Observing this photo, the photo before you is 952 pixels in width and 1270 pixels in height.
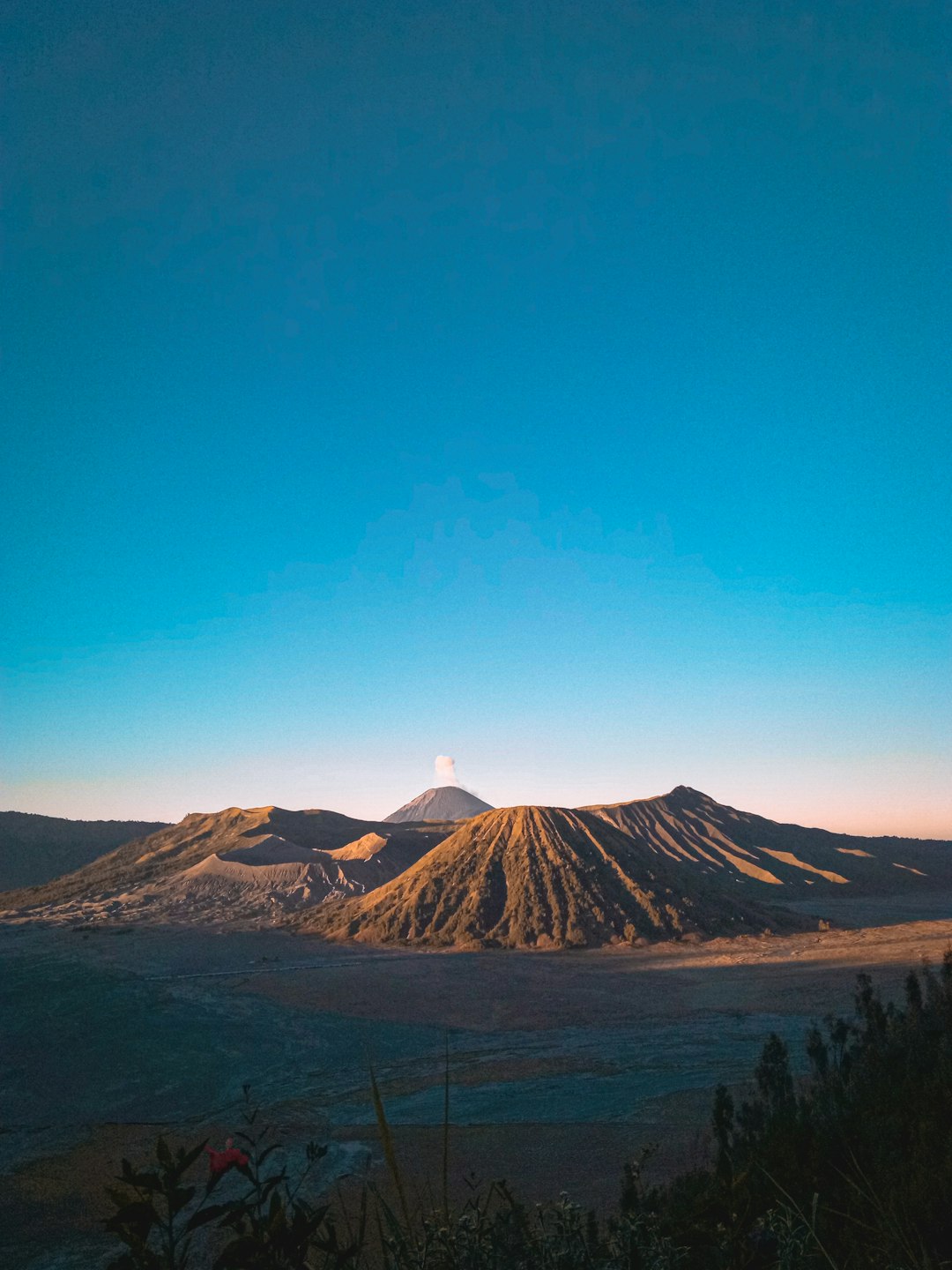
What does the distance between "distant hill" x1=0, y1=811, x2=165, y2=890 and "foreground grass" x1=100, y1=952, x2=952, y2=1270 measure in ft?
292

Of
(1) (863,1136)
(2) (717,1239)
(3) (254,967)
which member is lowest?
(3) (254,967)

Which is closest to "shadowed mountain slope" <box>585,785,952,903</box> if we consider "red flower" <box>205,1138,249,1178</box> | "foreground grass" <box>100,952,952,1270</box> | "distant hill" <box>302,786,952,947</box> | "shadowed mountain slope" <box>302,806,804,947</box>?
"distant hill" <box>302,786,952,947</box>

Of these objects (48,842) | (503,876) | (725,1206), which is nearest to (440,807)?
(48,842)

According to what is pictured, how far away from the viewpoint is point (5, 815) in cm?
10406

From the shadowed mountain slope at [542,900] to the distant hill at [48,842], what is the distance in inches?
2207

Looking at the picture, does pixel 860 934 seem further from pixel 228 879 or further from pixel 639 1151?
pixel 228 879

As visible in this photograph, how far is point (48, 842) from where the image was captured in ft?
318

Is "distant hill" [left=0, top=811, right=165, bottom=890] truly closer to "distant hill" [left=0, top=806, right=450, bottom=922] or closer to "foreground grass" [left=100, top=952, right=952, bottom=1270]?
"distant hill" [left=0, top=806, right=450, bottom=922]

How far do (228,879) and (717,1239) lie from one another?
64.2 m

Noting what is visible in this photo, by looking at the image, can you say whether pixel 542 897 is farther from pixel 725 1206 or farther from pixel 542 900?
pixel 725 1206

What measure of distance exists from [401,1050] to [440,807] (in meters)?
172

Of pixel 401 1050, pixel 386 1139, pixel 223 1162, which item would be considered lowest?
pixel 401 1050

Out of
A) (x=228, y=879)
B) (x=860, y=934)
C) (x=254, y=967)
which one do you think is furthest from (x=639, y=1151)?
(x=228, y=879)

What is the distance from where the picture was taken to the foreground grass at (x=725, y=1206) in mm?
2207
